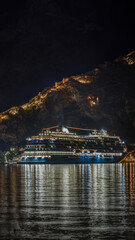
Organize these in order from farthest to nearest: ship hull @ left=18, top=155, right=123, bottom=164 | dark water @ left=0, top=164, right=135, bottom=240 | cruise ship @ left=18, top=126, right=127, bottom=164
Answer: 1. cruise ship @ left=18, top=126, right=127, bottom=164
2. ship hull @ left=18, top=155, right=123, bottom=164
3. dark water @ left=0, top=164, right=135, bottom=240

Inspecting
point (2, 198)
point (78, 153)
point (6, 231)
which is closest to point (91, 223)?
point (6, 231)

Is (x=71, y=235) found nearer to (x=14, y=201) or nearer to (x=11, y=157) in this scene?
(x=14, y=201)

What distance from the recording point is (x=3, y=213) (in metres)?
18.5

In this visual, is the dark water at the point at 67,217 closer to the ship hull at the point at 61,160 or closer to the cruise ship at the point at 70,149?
the ship hull at the point at 61,160

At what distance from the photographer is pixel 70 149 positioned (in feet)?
536

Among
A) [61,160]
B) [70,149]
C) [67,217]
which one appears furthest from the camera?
[70,149]

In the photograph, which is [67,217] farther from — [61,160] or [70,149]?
[70,149]

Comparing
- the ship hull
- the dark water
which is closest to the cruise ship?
the ship hull

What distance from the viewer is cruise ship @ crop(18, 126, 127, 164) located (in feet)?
500

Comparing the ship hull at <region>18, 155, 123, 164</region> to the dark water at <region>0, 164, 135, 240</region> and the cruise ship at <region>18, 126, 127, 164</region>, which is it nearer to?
the cruise ship at <region>18, 126, 127, 164</region>

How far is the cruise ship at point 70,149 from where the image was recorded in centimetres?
15225

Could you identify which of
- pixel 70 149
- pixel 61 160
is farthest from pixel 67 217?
pixel 70 149

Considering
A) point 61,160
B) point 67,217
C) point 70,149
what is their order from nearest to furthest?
point 67,217
point 61,160
point 70,149

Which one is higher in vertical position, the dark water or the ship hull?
the dark water
